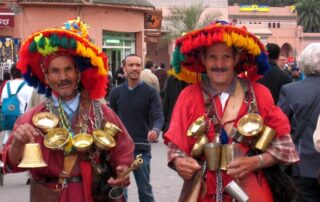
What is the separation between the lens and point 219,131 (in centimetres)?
439

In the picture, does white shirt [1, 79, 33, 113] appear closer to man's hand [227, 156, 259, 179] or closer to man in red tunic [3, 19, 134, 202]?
man in red tunic [3, 19, 134, 202]

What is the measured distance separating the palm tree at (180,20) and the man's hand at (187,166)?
4757 centimetres

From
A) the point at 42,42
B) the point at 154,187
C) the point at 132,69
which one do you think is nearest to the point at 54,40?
the point at 42,42

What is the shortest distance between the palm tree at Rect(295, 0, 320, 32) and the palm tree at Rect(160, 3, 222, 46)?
33311mm

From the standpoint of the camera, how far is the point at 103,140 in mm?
4590

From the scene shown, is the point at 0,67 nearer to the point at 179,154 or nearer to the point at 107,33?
the point at 107,33

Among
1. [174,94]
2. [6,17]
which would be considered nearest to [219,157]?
[174,94]

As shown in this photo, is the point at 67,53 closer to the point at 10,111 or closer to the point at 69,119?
the point at 69,119

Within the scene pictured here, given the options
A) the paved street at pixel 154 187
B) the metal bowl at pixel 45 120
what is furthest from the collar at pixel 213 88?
the paved street at pixel 154 187

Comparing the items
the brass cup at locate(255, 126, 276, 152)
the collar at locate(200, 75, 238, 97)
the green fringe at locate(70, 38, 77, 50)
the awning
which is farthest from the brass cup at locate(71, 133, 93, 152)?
the awning

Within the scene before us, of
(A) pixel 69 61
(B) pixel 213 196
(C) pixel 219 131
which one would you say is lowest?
(B) pixel 213 196

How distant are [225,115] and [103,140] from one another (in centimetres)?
76

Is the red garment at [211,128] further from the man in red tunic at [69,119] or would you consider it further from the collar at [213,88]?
the man in red tunic at [69,119]

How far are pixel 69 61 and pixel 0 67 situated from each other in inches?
746
